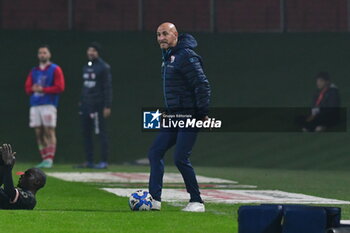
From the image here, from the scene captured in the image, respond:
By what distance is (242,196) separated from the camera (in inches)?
529

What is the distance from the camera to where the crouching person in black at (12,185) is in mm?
10367

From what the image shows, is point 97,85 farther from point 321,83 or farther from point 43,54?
point 321,83

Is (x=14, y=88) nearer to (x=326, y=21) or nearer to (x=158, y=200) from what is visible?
(x=326, y=21)

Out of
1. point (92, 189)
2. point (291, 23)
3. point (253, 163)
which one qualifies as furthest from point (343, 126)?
point (92, 189)

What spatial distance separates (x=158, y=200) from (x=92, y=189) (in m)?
3.84

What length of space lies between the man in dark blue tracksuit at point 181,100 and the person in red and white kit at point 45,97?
10.4m

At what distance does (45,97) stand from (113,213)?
1119 centimetres

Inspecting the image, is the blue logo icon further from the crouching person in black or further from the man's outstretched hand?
the man's outstretched hand

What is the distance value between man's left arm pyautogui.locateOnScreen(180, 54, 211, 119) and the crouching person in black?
178 centimetres

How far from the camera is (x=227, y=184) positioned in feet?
53.0

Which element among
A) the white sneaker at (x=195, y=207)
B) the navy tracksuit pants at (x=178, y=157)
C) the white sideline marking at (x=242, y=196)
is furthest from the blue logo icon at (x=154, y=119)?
the white sneaker at (x=195, y=207)

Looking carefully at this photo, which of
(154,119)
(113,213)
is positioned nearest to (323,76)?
(154,119)

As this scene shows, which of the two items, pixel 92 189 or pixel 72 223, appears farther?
pixel 92 189

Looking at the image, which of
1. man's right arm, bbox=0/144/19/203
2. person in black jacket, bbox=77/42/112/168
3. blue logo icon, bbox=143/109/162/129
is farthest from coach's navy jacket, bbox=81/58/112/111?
man's right arm, bbox=0/144/19/203
